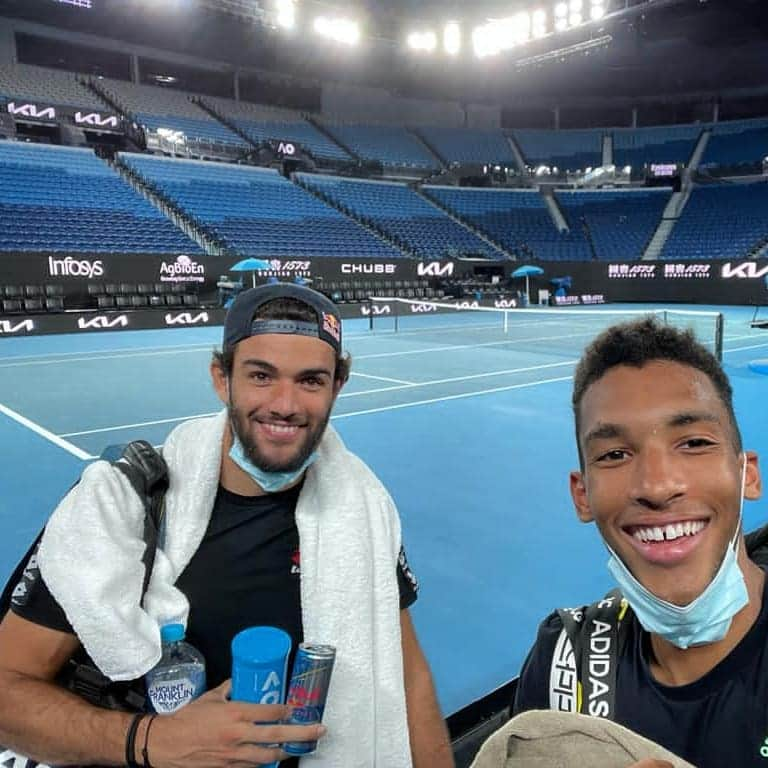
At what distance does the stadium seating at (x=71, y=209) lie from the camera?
21.5 m

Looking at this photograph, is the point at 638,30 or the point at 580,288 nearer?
the point at 638,30

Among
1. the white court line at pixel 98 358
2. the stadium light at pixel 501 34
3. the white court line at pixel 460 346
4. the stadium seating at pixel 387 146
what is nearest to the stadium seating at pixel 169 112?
the stadium seating at pixel 387 146

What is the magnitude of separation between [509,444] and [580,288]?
94.5 ft

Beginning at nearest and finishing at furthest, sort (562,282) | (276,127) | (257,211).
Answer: (257,211) → (562,282) → (276,127)

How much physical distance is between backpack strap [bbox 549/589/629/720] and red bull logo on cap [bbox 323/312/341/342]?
110cm

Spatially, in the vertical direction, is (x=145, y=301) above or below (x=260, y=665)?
above

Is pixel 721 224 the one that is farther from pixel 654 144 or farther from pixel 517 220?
pixel 517 220

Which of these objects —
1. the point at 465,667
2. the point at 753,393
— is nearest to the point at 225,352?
the point at 465,667

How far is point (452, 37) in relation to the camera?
34.7 metres

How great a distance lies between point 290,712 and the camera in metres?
1.52

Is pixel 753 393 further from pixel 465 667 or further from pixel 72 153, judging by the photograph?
pixel 72 153

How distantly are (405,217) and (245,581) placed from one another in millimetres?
34492

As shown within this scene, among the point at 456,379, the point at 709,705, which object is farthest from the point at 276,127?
the point at 709,705

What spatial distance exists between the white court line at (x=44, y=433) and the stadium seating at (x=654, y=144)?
40089 millimetres
